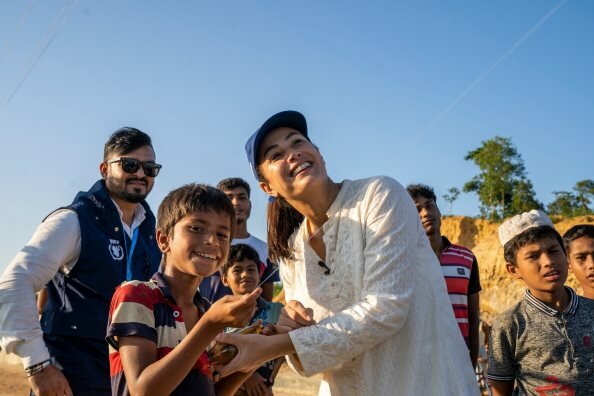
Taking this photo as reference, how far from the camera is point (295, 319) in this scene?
7.02ft

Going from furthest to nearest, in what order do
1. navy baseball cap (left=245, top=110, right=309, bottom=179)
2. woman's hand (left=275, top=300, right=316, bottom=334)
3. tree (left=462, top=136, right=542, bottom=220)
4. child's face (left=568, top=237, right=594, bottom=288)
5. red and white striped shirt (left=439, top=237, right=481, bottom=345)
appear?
1. tree (left=462, top=136, right=542, bottom=220)
2. red and white striped shirt (left=439, top=237, right=481, bottom=345)
3. child's face (left=568, top=237, right=594, bottom=288)
4. navy baseball cap (left=245, top=110, right=309, bottom=179)
5. woman's hand (left=275, top=300, right=316, bottom=334)

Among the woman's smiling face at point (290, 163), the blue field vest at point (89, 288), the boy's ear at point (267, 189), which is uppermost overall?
the woman's smiling face at point (290, 163)

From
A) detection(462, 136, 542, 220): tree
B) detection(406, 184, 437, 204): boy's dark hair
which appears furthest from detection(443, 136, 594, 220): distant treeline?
detection(406, 184, 437, 204): boy's dark hair

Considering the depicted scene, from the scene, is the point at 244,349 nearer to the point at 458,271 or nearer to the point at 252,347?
the point at 252,347

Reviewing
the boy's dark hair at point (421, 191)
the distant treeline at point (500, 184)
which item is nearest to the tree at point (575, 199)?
the distant treeline at point (500, 184)

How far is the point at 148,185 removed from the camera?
4062mm

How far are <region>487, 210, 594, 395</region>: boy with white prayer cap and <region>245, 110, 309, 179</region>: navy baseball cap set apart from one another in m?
1.80

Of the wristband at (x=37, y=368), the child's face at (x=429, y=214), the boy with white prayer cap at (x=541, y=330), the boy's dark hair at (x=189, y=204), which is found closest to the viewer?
the boy's dark hair at (x=189, y=204)

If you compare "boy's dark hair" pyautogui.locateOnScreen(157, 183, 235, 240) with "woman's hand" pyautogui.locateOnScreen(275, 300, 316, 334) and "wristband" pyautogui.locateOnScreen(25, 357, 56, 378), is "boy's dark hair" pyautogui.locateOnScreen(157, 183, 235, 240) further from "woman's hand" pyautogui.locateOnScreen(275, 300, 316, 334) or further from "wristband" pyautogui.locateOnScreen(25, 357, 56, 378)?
"wristband" pyautogui.locateOnScreen(25, 357, 56, 378)

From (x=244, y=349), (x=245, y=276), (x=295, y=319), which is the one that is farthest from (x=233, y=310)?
(x=245, y=276)

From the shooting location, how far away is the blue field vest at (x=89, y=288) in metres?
3.42

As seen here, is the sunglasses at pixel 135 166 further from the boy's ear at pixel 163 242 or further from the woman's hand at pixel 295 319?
the woman's hand at pixel 295 319

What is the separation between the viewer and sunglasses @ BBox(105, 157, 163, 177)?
157 inches

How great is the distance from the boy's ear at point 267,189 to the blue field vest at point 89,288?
1.37m
